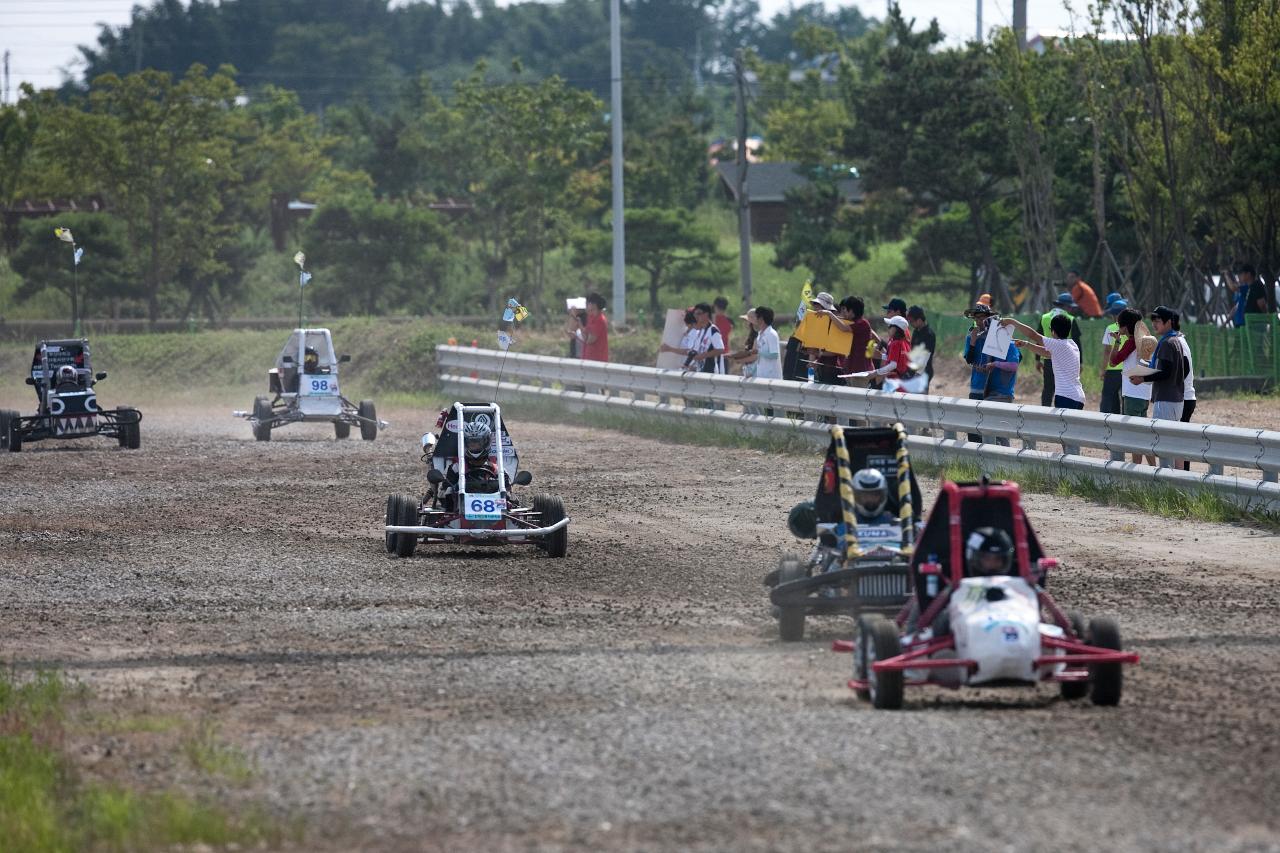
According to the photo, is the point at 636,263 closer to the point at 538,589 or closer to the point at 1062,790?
the point at 538,589

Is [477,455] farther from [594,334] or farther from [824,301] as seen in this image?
[594,334]

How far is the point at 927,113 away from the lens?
40.7 m

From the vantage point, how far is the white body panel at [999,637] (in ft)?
26.9

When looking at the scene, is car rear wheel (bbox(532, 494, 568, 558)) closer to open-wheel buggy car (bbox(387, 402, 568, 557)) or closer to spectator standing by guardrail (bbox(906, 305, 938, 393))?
open-wheel buggy car (bbox(387, 402, 568, 557))

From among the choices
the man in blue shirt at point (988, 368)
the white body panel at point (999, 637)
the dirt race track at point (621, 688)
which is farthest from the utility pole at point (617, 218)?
the white body panel at point (999, 637)

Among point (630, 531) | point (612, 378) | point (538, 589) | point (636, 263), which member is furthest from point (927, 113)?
point (538, 589)

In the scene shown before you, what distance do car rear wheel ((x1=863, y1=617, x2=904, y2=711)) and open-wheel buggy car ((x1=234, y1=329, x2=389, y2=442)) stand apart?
55.1ft

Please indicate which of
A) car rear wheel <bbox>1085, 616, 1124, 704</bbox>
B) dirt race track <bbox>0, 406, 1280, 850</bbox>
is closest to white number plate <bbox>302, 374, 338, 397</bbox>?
dirt race track <bbox>0, 406, 1280, 850</bbox>

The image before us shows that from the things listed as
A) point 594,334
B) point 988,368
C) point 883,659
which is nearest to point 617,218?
point 594,334

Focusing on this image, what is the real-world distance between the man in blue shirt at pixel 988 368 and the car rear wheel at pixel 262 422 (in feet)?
32.8

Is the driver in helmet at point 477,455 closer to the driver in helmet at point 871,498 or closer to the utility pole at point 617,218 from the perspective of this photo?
the driver in helmet at point 871,498

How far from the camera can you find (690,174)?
64.4 m

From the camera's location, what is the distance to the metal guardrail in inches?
600

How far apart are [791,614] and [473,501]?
4.24m
